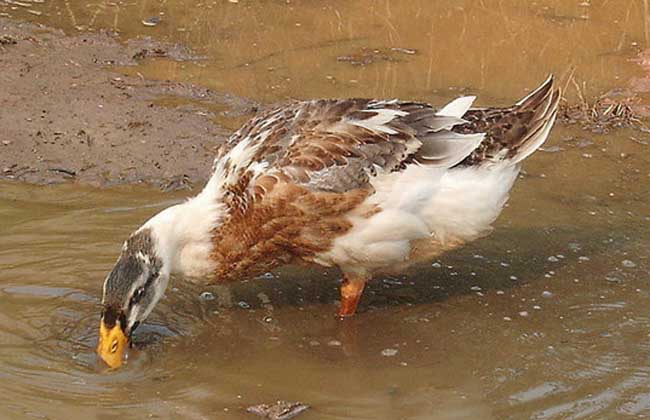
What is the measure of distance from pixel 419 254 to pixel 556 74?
151 inches

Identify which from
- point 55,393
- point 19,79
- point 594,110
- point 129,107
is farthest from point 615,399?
point 19,79

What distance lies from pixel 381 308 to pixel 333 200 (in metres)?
0.89

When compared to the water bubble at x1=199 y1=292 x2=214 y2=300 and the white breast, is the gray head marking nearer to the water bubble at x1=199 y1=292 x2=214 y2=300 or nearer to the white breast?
the water bubble at x1=199 y1=292 x2=214 y2=300

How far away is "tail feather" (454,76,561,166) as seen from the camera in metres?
6.41

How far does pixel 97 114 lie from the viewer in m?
8.54

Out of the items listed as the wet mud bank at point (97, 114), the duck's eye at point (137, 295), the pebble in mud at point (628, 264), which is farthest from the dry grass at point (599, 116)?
the duck's eye at point (137, 295)

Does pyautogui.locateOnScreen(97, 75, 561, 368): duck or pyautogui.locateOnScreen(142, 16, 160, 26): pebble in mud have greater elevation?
pyautogui.locateOnScreen(97, 75, 561, 368): duck

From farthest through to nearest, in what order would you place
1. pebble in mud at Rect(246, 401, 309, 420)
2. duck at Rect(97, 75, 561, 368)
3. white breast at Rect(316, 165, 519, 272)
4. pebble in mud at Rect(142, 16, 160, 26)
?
pebble in mud at Rect(142, 16, 160, 26) → white breast at Rect(316, 165, 519, 272) → duck at Rect(97, 75, 561, 368) → pebble in mud at Rect(246, 401, 309, 420)

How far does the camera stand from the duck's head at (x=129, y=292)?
5605mm

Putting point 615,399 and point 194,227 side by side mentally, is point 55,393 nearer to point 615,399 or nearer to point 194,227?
point 194,227

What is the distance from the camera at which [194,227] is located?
6.04m

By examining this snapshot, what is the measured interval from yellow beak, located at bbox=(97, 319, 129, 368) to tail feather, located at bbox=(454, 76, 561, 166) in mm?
1991

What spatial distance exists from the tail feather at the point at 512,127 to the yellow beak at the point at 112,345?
1991mm

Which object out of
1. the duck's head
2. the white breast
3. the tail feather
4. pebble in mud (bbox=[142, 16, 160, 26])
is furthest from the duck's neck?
pebble in mud (bbox=[142, 16, 160, 26])
